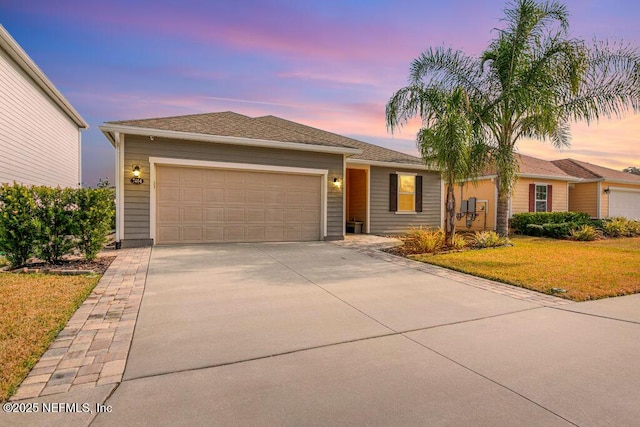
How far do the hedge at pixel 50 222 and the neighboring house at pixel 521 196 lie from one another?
47.0 feet

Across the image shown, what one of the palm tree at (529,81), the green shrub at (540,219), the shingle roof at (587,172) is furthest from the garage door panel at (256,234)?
the shingle roof at (587,172)

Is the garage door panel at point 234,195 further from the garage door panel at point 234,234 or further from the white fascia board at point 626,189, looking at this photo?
the white fascia board at point 626,189

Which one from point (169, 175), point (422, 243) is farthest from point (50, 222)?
point (422, 243)

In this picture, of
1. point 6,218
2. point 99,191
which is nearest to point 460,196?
point 99,191

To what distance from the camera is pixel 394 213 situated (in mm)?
13125

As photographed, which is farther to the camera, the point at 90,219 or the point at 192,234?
the point at 192,234

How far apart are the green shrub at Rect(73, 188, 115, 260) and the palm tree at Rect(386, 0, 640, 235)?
7461mm

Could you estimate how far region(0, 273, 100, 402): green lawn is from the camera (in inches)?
96.1

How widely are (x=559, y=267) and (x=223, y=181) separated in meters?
8.31

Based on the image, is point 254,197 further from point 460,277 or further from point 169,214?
point 460,277

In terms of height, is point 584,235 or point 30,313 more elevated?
point 584,235

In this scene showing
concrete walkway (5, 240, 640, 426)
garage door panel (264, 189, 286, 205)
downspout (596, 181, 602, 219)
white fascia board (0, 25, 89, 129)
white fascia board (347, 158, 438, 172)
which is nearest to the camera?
concrete walkway (5, 240, 640, 426)

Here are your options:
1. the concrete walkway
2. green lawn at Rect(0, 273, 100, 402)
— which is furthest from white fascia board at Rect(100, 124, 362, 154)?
the concrete walkway

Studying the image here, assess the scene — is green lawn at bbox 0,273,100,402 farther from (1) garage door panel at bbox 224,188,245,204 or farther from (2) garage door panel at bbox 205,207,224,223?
(1) garage door panel at bbox 224,188,245,204
